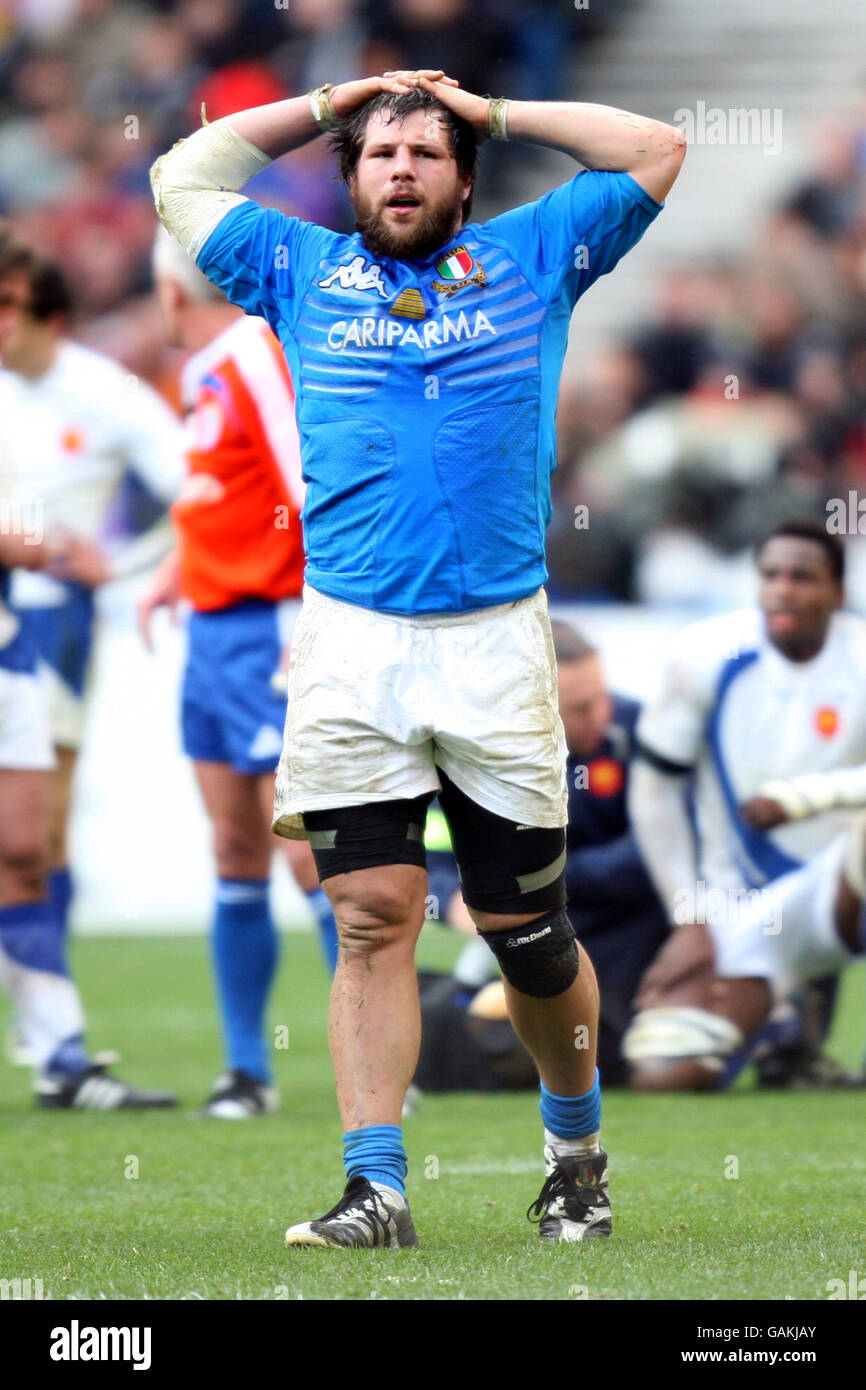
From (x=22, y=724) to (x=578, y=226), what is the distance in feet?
9.84

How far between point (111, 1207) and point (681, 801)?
292 centimetres

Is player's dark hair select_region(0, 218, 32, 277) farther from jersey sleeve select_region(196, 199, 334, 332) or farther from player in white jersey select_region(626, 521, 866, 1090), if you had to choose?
jersey sleeve select_region(196, 199, 334, 332)

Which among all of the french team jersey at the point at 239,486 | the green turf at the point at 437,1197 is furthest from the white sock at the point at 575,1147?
the french team jersey at the point at 239,486

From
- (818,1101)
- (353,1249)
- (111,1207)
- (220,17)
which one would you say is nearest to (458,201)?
(353,1249)

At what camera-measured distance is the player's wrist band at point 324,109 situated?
381 cm

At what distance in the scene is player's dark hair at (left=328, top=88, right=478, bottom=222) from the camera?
12.1 feet

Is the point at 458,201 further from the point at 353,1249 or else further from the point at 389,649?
the point at 353,1249

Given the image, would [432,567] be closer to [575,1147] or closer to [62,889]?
[575,1147]

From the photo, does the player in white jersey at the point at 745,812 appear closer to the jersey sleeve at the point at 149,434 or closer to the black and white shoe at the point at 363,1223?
the jersey sleeve at the point at 149,434

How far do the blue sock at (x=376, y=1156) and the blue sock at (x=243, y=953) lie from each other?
8.38 ft

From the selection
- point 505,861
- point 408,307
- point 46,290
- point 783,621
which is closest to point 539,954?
point 505,861

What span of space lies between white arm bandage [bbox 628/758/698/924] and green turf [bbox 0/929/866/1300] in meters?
0.65
